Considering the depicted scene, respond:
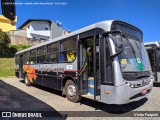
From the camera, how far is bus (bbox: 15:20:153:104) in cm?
555

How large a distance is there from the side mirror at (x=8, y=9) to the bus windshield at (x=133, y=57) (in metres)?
3.47

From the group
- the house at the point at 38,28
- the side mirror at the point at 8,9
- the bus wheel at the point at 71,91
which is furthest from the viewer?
the house at the point at 38,28

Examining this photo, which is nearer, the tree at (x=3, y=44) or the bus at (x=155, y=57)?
the bus at (x=155, y=57)

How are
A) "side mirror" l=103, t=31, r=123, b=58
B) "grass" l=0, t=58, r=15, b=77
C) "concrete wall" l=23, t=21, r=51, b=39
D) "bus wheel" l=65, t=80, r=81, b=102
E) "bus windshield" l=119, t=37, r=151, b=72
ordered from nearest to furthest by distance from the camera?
1. "side mirror" l=103, t=31, r=123, b=58
2. "bus windshield" l=119, t=37, r=151, b=72
3. "bus wheel" l=65, t=80, r=81, b=102
4. "grass" l=0, t=58, r=15, b=77
5. "concrete wall" l=23, t=21, r=51, b=39

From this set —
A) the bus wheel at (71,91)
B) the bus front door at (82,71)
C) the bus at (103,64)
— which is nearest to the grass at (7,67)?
the bus at (103,64)

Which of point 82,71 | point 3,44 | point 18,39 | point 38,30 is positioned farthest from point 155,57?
point 38,30

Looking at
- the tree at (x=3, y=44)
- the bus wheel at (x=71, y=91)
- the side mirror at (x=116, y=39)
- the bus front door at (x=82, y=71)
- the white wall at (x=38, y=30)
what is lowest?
the bus wheel at (x=71, y=91)

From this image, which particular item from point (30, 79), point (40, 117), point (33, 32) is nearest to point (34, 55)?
point (30, 79)

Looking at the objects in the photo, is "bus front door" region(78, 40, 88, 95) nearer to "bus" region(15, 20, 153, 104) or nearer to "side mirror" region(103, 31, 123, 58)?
"bus" region(15, 20, 153, 104)

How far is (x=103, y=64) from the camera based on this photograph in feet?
19.1

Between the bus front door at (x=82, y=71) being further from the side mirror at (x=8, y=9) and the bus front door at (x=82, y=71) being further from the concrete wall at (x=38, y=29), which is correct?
the concrete wall at (x=38, y=29)

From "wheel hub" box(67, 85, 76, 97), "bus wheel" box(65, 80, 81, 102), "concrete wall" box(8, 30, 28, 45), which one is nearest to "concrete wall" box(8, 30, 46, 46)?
"concrete wall" box(8, 30, 28, 45)

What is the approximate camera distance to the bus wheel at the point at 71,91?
290 inches

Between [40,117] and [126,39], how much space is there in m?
3.72
